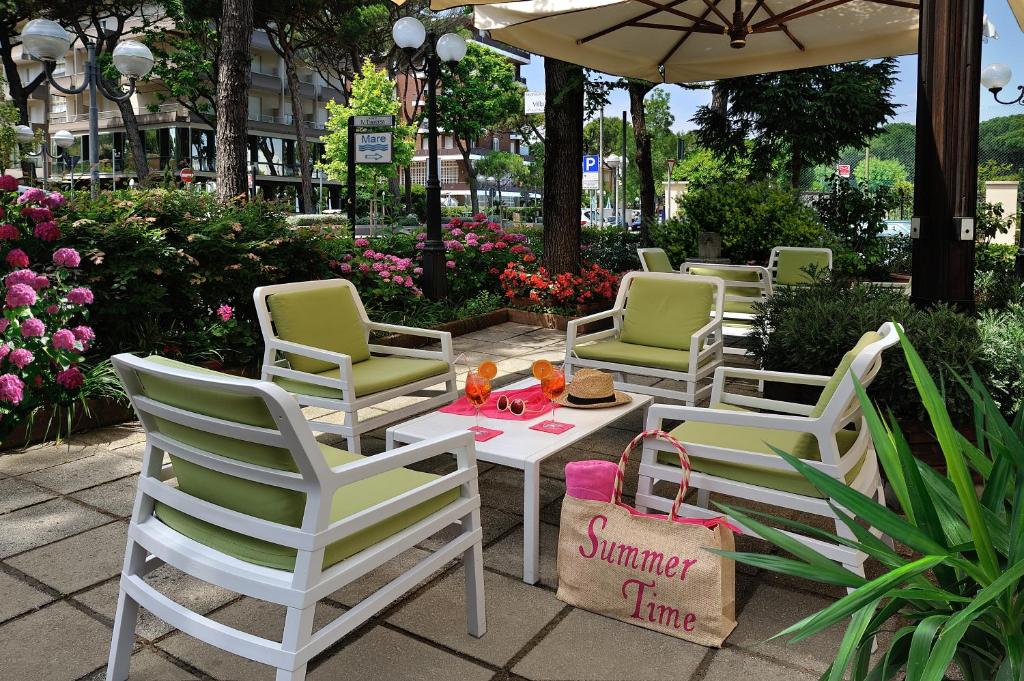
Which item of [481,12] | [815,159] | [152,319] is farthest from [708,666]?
[815,159]

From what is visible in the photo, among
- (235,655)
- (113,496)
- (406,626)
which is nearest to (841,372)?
(406,626)

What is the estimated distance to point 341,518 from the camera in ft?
6.87

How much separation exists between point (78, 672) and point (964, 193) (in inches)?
175

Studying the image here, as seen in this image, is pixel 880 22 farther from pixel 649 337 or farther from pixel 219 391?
pixel 219 391

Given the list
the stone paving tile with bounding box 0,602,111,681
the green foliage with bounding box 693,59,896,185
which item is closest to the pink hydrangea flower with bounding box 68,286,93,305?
the stone paving tile with bounding box 0,602,111,681

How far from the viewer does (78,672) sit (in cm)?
235

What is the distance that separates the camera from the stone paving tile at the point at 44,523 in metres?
3.29

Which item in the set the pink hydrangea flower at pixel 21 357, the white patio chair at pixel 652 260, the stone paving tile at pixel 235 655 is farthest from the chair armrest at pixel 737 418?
the white patio chair at pixel 652 260

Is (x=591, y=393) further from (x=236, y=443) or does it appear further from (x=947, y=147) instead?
(x=947, y=147)

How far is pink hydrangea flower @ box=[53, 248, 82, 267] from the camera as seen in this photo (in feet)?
15.4

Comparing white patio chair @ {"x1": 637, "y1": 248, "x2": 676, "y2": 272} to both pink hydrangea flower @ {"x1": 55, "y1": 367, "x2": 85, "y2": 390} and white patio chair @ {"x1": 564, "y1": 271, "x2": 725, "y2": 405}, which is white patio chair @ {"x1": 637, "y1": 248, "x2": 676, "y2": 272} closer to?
white patio chair @ {"x1": 564, "y1": 271, "x2": 725, "y2": 405}

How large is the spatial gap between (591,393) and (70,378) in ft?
10.5

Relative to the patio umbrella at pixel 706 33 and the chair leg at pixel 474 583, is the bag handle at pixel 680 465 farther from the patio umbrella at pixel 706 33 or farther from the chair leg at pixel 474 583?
the patio umbrella at pixel 706 33

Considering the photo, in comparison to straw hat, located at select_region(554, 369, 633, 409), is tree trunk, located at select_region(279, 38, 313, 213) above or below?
above
